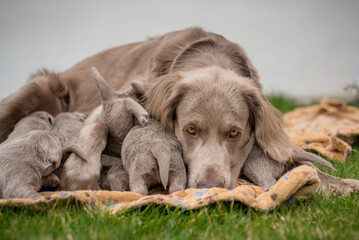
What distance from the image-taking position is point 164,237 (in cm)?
196

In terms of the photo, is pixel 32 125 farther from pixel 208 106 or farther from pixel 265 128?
pixel 265 128

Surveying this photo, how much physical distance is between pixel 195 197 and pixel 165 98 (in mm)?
1152

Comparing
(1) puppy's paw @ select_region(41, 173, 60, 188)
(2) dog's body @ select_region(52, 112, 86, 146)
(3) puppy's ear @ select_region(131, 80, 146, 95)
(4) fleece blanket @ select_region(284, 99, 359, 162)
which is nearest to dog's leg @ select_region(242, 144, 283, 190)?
(4) fleece blanket @ select_region(284, 99, 359, 162)

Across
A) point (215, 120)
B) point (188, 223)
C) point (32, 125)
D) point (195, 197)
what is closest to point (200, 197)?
point (195, 197)

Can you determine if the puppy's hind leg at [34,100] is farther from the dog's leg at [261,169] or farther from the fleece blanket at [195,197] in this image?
the dog's leg at [261,169]

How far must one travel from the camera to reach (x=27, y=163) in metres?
2.60

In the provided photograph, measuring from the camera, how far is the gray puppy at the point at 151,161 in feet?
8.93

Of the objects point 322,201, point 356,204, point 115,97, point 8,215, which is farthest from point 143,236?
point 115,97

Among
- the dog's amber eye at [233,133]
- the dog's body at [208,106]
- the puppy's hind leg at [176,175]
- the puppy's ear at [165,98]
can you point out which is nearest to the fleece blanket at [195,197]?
the puppy's hind leg at [176,175]

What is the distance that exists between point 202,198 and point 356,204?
1.06m

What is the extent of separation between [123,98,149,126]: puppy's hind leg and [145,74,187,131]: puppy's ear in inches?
7.4

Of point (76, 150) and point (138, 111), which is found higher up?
point (138, 111)

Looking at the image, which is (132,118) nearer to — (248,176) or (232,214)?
(248,176)

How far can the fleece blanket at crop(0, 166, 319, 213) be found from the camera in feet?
7.51
